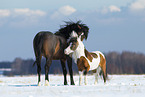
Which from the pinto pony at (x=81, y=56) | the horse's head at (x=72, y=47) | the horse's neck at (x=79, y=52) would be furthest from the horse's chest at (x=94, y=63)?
the horse's head at (x=72, y=47)

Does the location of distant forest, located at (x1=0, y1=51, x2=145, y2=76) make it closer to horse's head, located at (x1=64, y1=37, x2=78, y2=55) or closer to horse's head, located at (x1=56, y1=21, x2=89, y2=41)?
horse's head, located at (x1=56, y1=21, x2=89, y2=41)

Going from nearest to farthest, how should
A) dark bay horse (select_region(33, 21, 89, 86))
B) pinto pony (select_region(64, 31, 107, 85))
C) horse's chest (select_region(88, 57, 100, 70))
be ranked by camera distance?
pinto pony (select_region(64, 31, 107, 85)), horse's chest (select_region(88, 57, 100, 70)), dark bay horse (select_region(33, 21, 89, 86))

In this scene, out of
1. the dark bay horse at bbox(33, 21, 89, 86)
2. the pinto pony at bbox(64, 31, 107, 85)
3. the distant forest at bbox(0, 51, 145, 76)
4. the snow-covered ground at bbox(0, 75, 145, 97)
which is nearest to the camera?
the snow-covered ground at bbox(0, 75, 145, 97)

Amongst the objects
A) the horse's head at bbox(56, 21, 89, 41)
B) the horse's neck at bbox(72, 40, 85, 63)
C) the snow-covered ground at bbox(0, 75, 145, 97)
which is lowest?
the snow-covered ground at bbox(0, 75, 145, 97)

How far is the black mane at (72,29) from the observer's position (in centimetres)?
1100

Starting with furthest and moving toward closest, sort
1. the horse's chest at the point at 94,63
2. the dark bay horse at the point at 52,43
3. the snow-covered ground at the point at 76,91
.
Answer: the dark bay horse at the point at 52,43, the horse's chest at the point at 94,63, the snow-covered ground at the point at 76,91

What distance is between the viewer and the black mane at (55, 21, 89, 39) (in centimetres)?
1100

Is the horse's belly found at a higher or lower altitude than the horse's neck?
lower

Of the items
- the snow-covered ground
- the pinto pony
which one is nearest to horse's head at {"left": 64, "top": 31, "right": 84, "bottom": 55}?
the pinto pony

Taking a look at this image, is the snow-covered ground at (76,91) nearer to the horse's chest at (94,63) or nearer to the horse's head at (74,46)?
the horse's chest at (94,63)

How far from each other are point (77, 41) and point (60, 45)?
1.32 meters

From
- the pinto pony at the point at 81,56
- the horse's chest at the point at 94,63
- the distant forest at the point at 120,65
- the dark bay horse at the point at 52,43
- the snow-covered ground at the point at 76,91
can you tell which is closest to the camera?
the snow-covered ground at the point at 76,91

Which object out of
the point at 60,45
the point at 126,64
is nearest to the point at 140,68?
the point at 126,64

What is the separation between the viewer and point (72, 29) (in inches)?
442
